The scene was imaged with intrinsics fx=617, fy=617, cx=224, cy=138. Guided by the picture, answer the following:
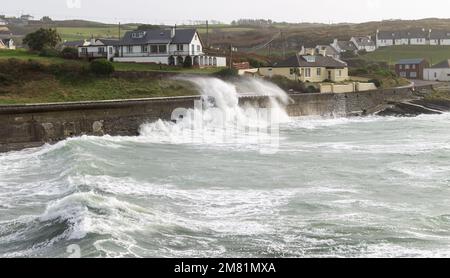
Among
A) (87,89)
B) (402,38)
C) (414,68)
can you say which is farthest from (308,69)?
(402,38)

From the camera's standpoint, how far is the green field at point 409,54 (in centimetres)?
7962

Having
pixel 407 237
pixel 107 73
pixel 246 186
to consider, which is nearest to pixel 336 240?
pixel 407 237

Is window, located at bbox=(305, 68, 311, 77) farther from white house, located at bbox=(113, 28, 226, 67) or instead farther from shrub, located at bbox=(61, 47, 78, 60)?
shrub, located at bbox=(61, 47, 78, 60)

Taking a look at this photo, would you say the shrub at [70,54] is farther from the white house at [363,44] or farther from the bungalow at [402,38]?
the bungalow at [402,38]

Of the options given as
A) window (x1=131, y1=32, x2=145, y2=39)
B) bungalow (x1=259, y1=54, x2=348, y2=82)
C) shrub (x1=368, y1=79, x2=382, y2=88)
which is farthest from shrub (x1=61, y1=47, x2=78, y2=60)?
shrub (x1=368, y1=79, x2=382, y2=88)

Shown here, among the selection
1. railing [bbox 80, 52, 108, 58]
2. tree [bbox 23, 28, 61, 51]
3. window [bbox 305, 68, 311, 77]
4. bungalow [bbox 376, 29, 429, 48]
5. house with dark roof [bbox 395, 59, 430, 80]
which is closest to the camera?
railing [bbox 80, 52, 108, 58]

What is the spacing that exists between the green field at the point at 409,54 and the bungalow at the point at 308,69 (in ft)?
92.9

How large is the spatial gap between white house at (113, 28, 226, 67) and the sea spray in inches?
237

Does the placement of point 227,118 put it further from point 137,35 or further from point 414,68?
point 414,68

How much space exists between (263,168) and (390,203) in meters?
5.86

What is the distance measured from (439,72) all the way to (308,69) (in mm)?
→ 23401

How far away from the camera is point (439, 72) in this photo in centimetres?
6431

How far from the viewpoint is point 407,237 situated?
1216 centimetres

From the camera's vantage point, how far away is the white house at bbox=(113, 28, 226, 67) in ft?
147
